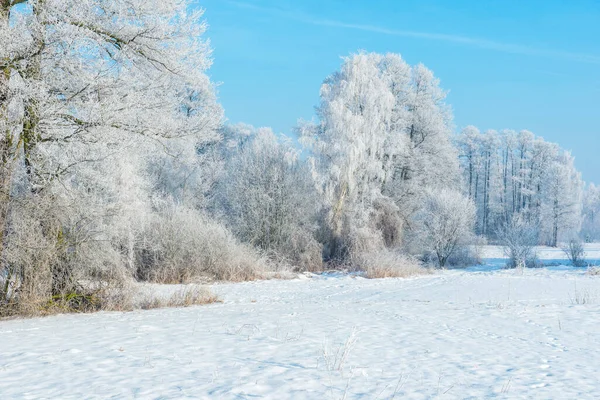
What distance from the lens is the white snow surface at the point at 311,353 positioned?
16.2 ft

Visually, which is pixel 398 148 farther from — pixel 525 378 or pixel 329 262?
pixel 525 378

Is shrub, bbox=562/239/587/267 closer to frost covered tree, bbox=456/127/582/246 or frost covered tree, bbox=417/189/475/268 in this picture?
frost covered tree, bbox=417/189/475/268

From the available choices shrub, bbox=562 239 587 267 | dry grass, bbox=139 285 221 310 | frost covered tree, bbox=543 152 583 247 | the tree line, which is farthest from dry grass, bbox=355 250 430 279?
frost covered tree, bbox=543 152 583 247

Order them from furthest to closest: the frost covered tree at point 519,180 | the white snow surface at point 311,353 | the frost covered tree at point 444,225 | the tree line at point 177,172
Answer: the frost covered tree at point 519,180, the frost covered tree at point 444,225, the tree line at point 177,172, the white snow surface at point 311,353

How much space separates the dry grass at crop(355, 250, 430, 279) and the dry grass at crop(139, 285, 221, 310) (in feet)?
34.4

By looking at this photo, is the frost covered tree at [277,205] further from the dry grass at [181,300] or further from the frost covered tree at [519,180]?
the frost covered tree at [519,180]

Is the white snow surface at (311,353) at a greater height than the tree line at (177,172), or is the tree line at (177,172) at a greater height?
the tree line at (177,172)

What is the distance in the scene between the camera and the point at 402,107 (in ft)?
103

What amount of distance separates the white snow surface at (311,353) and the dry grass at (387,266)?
1062cm

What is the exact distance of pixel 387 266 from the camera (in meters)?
22.7

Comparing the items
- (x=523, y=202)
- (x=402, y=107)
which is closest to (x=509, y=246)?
(x=402, y=107)

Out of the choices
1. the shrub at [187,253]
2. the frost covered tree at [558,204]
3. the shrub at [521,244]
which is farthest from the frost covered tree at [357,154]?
the frost covered tree at [558,204]

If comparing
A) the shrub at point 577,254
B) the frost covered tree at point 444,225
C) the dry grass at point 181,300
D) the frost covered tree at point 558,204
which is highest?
the frost covered tree at point 558,204

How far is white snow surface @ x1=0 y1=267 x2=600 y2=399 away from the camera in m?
4.95
